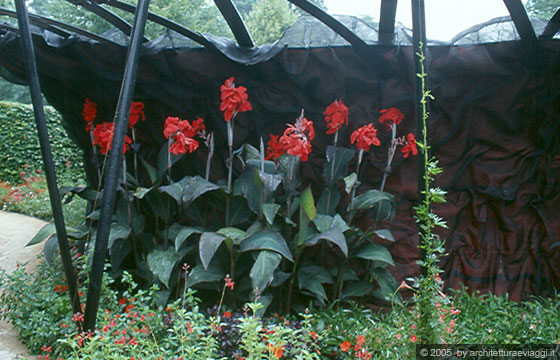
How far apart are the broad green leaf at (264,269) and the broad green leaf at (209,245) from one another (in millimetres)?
217

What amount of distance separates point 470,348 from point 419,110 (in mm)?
1219

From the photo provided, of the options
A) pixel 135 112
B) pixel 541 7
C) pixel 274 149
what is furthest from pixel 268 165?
pixel 541 7

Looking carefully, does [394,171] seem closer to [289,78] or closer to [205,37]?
[289,78]

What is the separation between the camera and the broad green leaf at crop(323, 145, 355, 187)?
2.58m

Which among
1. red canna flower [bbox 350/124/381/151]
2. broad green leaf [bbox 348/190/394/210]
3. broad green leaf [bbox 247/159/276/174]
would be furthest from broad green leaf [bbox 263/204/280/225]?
red canna flower [bbox 350/124/381/151]

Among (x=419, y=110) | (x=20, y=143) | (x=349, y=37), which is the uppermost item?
(x=349, y=37)

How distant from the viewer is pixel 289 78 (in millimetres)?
2709

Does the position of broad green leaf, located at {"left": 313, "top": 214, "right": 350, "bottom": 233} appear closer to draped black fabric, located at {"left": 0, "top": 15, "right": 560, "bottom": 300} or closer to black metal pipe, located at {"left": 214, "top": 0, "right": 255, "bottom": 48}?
draped black fabric, located at {"left": 0, "top": 15, "right": 560, "bottom": 300}

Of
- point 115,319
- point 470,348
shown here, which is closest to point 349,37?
point 470,348

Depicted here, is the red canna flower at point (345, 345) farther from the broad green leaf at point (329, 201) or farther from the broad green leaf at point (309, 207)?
the broad green leaf at point (329, 201)

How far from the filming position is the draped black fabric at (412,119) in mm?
2643

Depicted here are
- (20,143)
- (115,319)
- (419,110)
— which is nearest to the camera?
(419,110)

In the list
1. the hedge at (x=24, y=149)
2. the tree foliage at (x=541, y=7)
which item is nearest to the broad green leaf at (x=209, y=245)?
the hedge at (x=24, y=149)

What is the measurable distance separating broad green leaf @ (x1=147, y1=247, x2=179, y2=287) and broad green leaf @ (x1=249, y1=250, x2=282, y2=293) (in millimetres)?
520
